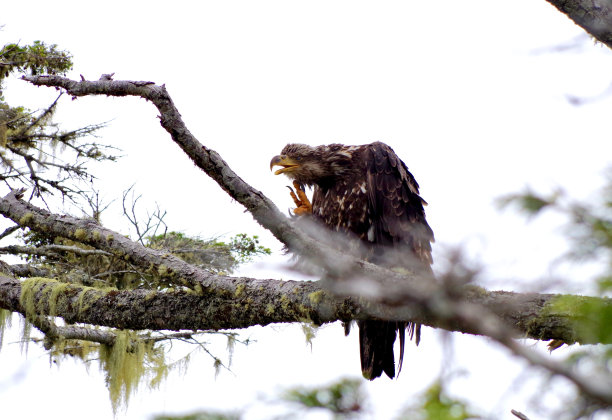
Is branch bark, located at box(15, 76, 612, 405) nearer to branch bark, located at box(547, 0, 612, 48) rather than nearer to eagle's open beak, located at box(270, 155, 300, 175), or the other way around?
branch bark, located at box(547, 0, 612, 48)

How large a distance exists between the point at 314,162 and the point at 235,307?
176 centimetres

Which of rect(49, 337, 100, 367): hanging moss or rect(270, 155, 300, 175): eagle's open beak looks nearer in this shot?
rect(49, 337, 100, 367): hanging moss

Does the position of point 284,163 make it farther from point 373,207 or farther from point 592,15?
point 592,15

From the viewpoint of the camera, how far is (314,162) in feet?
16.3

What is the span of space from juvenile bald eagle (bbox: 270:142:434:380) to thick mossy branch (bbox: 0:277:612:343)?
3.02ft

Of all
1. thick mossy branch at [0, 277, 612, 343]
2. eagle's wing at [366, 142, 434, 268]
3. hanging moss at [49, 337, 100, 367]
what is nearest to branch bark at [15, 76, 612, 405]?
thick mossy branch at [0, 277, 612, 343]

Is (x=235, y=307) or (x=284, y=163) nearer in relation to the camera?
(x=235, y=307)

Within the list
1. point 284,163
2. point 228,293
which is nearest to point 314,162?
point 284,163

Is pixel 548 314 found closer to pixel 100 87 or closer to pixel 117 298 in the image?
pixel 100 87

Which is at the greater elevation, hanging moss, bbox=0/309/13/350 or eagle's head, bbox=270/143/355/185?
eagle's head, bbox=270/143/355/185

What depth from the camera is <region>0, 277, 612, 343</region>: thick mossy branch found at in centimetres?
256

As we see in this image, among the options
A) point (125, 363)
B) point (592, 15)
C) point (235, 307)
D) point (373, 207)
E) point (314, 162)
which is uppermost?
point (314, 162)

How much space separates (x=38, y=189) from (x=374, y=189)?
4410mm

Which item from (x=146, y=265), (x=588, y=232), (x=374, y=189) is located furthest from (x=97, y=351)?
(x=588, y=232)
